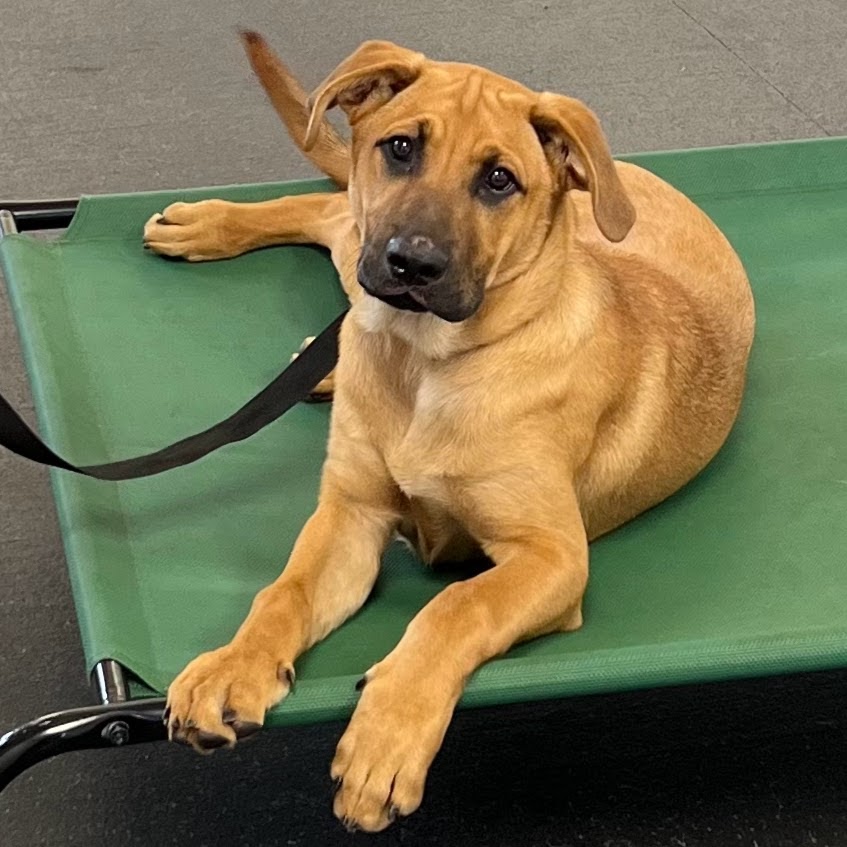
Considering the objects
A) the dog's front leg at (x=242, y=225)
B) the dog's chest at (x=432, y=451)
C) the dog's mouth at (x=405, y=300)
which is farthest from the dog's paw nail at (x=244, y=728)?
the dog's front leg at (x=242, y=225)

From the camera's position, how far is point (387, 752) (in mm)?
1456

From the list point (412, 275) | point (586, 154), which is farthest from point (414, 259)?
point (586, 154)

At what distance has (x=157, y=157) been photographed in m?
3.92

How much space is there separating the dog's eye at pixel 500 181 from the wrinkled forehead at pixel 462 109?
0.04 m

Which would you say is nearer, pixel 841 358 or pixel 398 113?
pixel 398 113

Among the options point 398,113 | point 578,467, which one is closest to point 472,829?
point 578,467

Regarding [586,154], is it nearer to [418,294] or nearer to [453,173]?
[453,173]

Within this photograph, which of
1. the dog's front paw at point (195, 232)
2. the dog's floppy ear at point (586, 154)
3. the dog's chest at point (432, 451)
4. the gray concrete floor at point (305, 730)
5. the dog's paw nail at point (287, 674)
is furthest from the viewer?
the dog's front paw at point (195, 232)

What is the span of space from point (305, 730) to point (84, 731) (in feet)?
2.28

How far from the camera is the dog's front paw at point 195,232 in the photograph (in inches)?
101

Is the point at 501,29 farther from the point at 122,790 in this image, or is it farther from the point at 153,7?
the point at 122,790

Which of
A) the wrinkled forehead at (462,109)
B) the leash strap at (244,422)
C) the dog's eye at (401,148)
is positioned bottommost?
the leash strap at (244,422)

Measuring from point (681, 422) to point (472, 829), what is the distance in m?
0.73

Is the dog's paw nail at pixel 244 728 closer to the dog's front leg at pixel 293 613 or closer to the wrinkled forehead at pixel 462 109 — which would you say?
the dog's front leg at pixel 293 613
